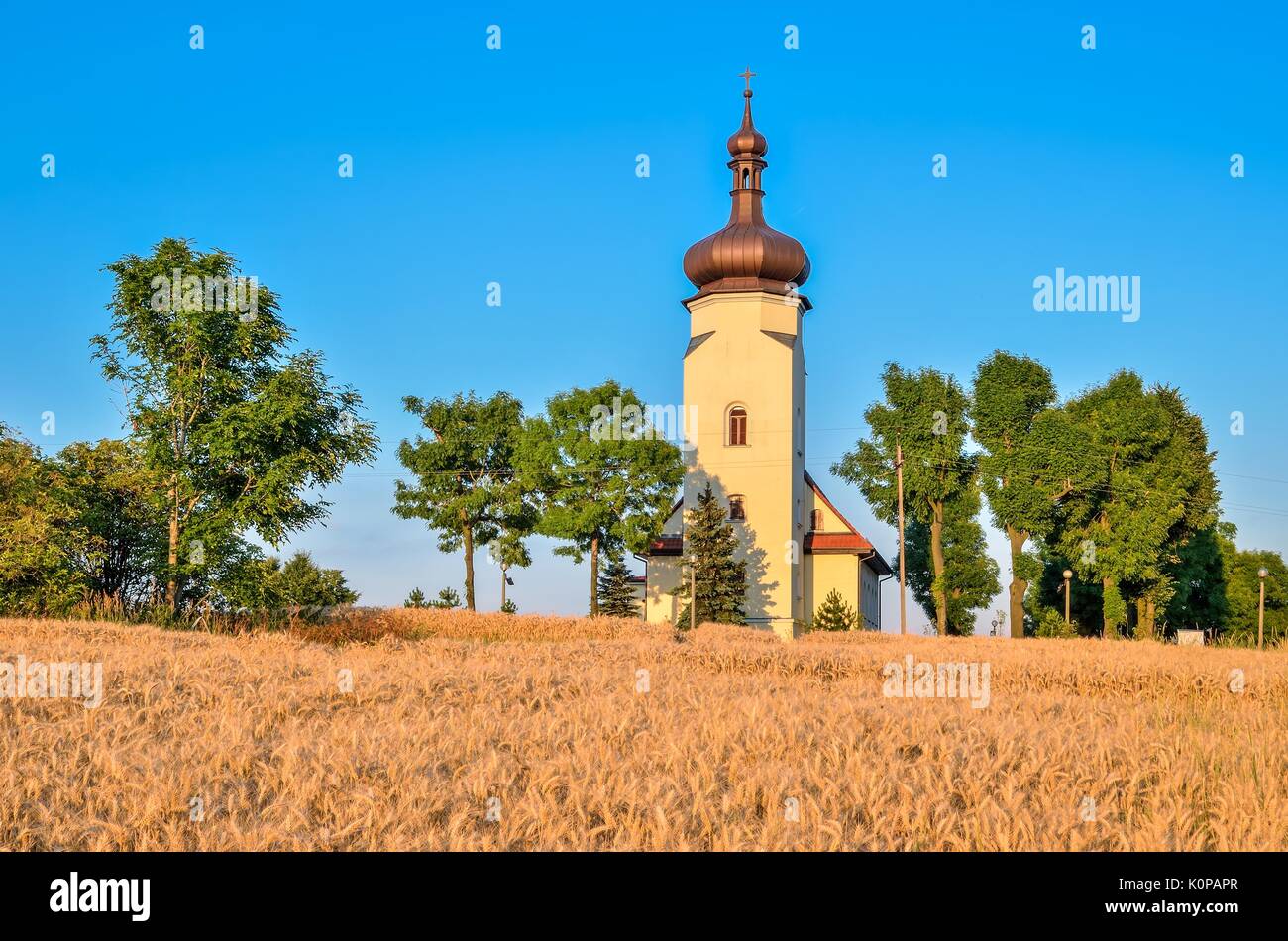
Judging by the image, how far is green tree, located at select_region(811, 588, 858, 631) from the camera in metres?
50.0

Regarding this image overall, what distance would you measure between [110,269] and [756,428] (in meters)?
37.1

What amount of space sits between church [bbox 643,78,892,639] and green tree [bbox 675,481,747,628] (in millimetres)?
3698

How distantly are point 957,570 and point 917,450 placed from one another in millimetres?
15220

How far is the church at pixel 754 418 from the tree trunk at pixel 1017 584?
7807 millimetres

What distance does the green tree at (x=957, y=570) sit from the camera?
63156mm

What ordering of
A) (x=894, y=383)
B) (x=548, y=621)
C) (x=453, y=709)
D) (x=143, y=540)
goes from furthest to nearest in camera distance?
(x=894, y=383) → (x=548, y=621) → (x=143, y=540) → (x=453, y=709)

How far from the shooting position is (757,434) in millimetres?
53594

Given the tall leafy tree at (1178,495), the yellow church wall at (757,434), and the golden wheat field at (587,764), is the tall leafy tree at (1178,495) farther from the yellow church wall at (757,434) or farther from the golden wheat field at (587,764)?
the golden wheat field at (587,764)

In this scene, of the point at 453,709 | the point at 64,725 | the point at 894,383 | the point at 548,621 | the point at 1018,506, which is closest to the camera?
the point at 64,725

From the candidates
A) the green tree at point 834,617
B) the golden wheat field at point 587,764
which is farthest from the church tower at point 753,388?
the golden wheat field at point 587,764

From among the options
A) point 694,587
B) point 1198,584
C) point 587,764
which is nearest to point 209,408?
point 587,764

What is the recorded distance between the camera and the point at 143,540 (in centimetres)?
2000
